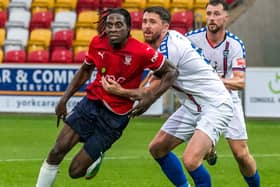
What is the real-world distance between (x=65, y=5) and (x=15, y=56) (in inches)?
134

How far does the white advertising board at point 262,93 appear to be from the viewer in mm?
20766

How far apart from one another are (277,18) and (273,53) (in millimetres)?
1080

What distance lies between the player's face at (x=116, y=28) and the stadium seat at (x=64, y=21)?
1680 centimetres

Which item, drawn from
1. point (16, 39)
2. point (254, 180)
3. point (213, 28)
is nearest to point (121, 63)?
point (213, 28)

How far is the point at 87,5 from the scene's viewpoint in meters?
26.4

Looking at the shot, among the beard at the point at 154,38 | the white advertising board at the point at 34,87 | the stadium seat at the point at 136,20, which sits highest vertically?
the beard at the point at 154,38

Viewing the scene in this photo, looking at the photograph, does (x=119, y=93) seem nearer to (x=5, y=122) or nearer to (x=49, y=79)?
(x=5, y=122)

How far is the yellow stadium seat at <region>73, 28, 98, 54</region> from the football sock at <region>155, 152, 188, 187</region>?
1461 centimetres

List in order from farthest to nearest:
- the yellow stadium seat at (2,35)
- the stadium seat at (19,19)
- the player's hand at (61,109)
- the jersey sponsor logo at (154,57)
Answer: the stadium seat at (19,19) < the yellow stadium seat at (2,35) < the player's hand at (61,109) < the jersey sponsor logo at (154,57)

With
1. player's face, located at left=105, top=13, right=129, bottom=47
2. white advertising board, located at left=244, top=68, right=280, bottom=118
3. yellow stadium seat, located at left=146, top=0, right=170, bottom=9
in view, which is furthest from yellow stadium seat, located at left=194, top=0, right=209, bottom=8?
player's face, located at left=105, top=13, right=129, bottom=47

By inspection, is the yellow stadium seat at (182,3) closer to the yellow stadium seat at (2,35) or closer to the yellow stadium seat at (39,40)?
the yellow stadium seat at (39,40)

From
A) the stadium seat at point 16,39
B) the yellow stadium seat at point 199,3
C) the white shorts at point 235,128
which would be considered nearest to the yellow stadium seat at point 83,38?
the stadium seat at point 16,39

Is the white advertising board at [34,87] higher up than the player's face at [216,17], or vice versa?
the player's face at [216,17]

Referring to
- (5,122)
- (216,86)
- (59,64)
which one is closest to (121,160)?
(216,86)
